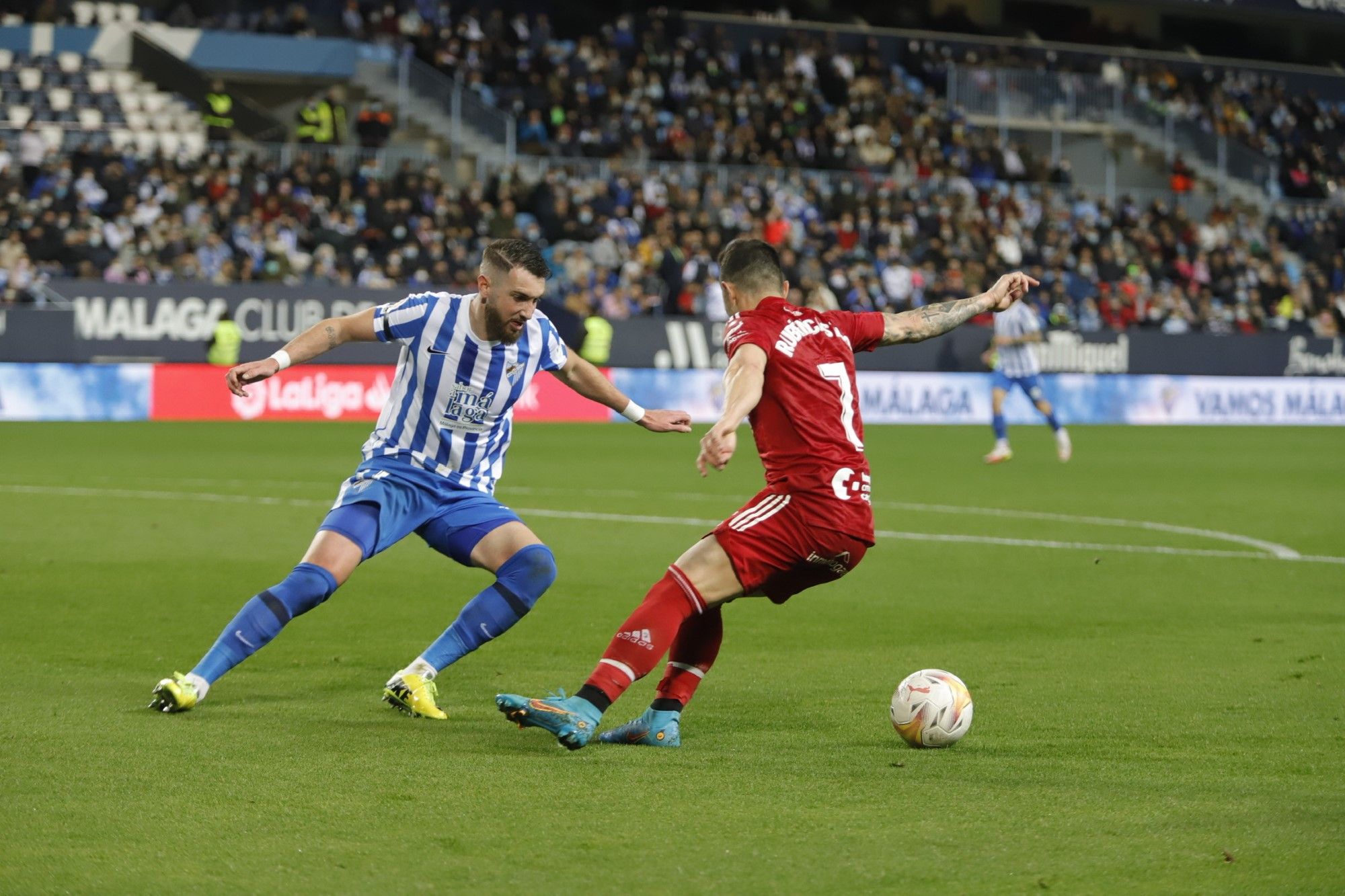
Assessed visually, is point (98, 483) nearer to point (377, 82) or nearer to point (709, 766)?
point (709, 766)

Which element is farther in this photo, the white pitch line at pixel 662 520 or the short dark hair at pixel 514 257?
the white pitch line at pixel 662 520

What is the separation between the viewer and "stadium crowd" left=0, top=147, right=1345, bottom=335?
26.9 meters

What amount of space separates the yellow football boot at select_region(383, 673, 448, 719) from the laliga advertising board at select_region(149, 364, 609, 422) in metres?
18.7

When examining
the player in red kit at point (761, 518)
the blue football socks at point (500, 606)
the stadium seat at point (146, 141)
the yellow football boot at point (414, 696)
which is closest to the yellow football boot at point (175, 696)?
the yellow football boot at point (414, 696)

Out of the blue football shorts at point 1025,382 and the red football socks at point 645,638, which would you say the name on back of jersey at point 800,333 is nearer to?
the red football socks at point 645,638

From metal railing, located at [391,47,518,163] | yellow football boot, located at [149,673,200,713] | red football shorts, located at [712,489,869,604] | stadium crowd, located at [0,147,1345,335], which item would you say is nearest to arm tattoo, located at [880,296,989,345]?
red football shorts, located at [712,489,869,604]

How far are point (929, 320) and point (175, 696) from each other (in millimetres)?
3166

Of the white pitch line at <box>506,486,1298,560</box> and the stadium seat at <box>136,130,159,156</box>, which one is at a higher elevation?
→ the stadium seat at <box>136,130,159,156</box>

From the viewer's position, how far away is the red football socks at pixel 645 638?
18.8 ft

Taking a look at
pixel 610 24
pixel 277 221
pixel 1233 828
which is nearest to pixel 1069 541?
pixel 1233 828

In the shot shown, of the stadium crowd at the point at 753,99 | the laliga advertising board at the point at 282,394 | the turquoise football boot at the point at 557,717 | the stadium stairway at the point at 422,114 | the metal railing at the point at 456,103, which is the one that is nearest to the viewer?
the turquoise football boot at the point at 557,717

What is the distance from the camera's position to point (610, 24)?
131ft

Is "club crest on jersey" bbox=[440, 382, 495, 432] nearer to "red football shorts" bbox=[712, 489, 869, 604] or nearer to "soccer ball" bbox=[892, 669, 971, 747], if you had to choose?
"red football shorts" bbox=[712, 489, 869, 604]

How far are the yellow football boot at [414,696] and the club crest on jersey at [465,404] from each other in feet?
3.31
